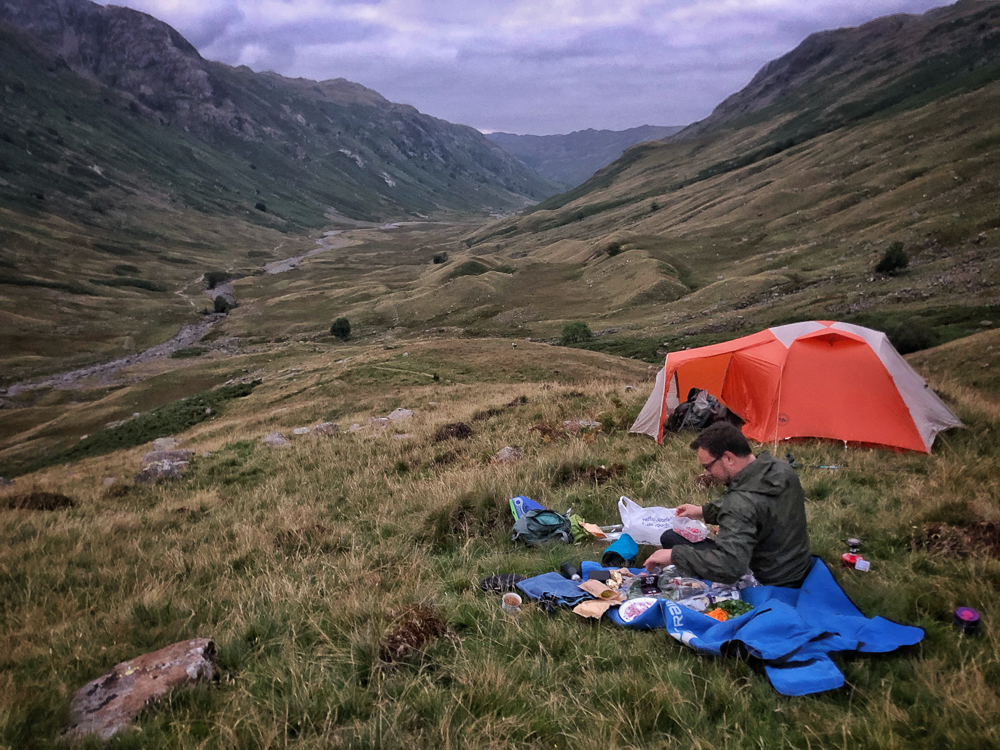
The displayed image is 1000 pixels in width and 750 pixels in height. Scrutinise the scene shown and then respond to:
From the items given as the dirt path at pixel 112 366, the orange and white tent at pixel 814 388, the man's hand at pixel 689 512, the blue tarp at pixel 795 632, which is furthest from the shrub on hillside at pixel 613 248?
the blue tarp at pixel 795 632

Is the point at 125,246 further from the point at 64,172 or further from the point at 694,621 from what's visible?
the point at 694,621

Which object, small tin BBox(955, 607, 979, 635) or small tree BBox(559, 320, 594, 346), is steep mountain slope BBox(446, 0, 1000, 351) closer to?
small tree BBox(559, 320, 594, 346)

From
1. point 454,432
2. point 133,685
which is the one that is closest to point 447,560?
point 133,685

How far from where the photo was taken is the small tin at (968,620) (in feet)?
12.9

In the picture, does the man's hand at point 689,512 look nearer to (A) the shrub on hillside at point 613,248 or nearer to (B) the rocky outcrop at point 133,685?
(B) the rocky outcrop at point 133,685

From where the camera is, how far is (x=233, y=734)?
126 inches

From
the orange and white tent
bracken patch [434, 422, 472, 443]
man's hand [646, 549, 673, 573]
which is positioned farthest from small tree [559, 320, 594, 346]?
man's hand [646, 549, 673, 573]

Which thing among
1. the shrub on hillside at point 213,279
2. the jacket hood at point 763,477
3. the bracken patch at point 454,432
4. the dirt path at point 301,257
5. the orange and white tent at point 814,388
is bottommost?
the bracken patch at point 454,432

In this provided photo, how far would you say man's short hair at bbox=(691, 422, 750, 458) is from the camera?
511cm

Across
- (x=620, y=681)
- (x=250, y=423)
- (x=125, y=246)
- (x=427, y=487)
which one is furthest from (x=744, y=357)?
(x=125, y=246)

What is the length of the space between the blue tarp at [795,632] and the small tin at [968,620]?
15.0 inches

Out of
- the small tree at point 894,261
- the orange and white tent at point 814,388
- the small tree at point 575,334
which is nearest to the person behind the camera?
the orange and white tent at point 814,388

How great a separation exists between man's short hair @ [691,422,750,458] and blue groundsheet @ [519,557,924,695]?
1.29 metres

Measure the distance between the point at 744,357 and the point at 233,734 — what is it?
11.6 m
